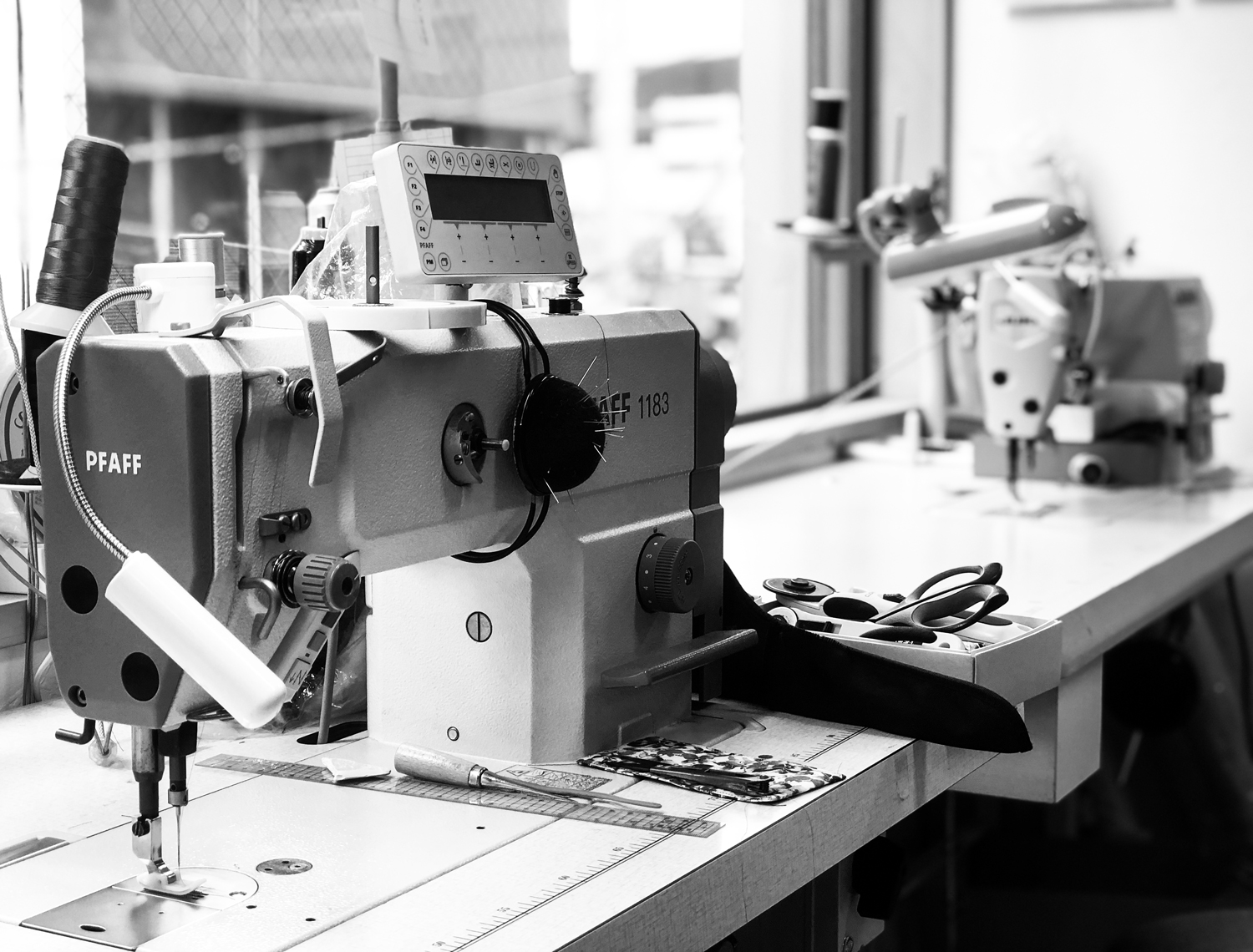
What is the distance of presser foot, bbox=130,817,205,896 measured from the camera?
102 cm

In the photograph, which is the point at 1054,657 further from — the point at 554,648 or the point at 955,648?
the point at 554,648

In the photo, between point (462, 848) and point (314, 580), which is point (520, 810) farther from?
point (314, 580)

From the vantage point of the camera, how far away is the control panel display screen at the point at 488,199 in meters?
1.15

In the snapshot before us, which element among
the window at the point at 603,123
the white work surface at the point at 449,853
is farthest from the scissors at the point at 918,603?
the window at the point at 603,123

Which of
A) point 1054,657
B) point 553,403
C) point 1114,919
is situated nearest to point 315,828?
point 553,403

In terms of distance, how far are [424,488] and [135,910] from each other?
0.34 metres

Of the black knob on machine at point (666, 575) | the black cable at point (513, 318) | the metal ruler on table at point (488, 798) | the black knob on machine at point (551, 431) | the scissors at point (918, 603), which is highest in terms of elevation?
the black cable at point (513, 318)

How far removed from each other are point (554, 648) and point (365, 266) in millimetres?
336

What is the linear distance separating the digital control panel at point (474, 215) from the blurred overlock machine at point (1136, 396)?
4.91 ft

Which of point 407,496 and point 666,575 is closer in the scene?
point 407,496

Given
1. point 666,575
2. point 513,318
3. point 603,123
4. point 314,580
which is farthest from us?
point 603,123

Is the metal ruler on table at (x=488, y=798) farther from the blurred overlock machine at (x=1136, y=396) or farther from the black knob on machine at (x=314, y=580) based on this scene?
the blurred overlock machine at (x=1136, y=396)

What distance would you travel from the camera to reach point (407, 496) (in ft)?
3.66

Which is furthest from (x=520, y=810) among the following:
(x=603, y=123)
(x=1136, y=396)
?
(x=603, y=123)
